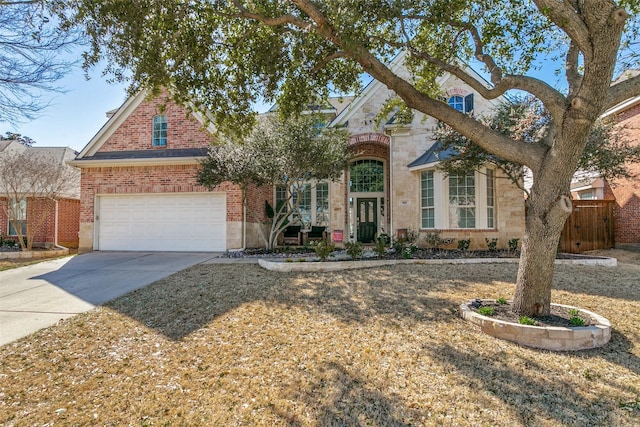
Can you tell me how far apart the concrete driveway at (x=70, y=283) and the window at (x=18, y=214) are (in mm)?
5005

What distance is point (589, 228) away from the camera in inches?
524

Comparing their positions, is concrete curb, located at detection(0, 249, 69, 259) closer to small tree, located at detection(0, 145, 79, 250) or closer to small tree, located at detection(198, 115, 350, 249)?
small tree, located at detection(0, 145, 79, 250)

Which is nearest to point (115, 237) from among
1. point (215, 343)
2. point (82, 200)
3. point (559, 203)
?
point (82, 200)

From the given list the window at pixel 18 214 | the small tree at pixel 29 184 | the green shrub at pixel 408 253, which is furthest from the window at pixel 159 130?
the green shrub at pixel 408 253

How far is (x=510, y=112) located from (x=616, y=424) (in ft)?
31.4

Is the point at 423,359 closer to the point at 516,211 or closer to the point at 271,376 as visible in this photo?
the point at 271,376

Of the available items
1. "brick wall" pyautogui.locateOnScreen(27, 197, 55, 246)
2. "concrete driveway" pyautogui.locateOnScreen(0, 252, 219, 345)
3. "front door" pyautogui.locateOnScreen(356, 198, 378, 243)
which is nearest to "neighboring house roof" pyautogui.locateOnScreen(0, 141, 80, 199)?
"brick wall" pyautogui.locateOnScreen(27, 197, 55, 246)

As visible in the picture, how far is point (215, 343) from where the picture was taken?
179 inches

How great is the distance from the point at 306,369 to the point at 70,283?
7.06 meters

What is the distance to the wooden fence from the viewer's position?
43.1 ft

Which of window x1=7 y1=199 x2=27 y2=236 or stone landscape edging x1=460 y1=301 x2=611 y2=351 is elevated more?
window x1=7 y1=199 x2=27 y2=236

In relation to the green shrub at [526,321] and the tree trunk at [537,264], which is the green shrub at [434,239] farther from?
the green shrub at [526,321]

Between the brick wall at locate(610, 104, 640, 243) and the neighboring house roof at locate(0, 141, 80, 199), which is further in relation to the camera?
the neighboring house roof at locate(0, 141, 80, 199)

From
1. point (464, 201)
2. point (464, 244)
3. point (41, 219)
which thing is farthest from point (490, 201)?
point (41, 219)
